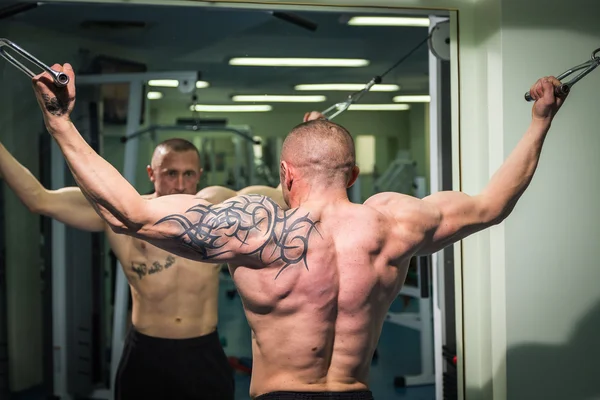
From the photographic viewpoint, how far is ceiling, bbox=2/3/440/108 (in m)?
3.09

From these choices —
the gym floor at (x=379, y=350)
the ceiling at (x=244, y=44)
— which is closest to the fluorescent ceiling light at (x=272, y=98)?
the ceiling at (x=244, y=44)

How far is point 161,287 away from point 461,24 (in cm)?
182

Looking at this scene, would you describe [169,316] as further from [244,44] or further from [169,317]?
[244,44]

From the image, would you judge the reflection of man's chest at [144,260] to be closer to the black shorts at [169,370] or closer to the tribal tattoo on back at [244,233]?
the black shorts at [169,370]

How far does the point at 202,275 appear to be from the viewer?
10.3 feet

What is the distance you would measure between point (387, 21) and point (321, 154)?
4.76 ft

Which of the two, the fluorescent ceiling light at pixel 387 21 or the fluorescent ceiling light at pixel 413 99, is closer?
the fluorescent ceiling light at pixel 387 21

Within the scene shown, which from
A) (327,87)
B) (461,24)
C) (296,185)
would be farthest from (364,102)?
(296,185)

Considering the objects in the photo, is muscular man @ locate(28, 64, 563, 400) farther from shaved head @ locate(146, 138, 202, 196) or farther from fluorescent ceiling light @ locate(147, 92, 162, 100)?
fluorescent ceiling light @ locate(147, 92, 162, 100)

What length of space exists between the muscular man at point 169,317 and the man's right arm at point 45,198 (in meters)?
0.21

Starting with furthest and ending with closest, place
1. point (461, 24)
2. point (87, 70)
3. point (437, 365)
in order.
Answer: point (87, 70), point (437, 365), point (461, 24)

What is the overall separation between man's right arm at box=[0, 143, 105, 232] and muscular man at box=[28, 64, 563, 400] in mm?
951

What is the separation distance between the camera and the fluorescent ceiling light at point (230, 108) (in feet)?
10.6

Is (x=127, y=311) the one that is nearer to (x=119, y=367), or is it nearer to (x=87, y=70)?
(x=119, y=367)
